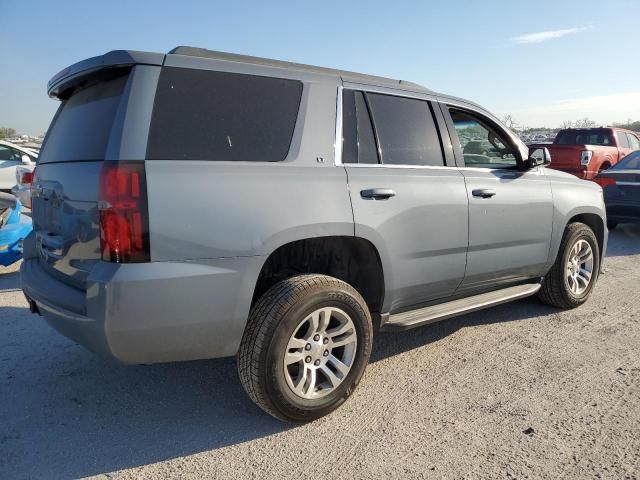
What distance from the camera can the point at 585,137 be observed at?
14.0 meters

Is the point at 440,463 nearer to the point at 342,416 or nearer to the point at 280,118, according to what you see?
the point at 342,416

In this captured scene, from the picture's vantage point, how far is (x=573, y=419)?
108 inches

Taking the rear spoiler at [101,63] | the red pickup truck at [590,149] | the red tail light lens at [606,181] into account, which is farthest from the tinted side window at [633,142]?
the rear spoiler at [101,63]

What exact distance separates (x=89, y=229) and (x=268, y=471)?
4.65ft

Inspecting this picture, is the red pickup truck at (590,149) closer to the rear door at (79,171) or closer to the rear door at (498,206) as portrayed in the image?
the rear door at (498,206)

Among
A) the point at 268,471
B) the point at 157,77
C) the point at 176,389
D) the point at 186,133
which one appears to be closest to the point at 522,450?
the point at 268,471

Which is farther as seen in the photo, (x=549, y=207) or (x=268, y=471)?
(x=549, y=207)

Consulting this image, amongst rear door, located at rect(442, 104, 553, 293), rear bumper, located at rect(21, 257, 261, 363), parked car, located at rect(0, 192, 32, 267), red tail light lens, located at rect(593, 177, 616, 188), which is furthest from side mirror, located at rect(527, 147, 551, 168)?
red tail light lens, located at rect(593, 177, 616, 188)

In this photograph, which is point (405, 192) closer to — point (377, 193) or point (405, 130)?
point (377, 193)

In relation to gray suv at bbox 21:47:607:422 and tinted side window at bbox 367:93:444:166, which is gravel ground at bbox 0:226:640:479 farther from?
tinted side window at bbox 367:93:444:166

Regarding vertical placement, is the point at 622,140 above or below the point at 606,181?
above

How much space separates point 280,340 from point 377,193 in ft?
3.43

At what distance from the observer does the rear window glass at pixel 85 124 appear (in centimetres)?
247

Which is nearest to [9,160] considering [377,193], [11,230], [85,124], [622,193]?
[11,230]
